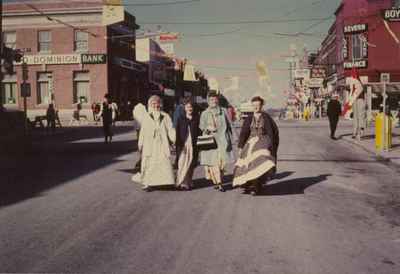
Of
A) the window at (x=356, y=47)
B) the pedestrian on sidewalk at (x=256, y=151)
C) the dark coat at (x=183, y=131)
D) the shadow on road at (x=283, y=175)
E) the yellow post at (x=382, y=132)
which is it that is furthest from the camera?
the window at (x=356, y=47)

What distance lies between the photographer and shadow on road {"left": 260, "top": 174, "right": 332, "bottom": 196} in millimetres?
10078

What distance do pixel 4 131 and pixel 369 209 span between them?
16.2 m

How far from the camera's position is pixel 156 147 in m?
10.5

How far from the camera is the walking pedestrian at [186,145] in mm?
10445

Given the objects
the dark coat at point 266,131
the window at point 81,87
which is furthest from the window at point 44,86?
the dark coat at point 266,131

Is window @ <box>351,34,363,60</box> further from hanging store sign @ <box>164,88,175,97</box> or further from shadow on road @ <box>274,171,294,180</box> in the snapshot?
shadow on road @ <box>274,171,294,180</box>

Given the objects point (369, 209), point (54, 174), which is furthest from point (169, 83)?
point (369, 209)

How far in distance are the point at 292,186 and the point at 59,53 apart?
38991 millimetres

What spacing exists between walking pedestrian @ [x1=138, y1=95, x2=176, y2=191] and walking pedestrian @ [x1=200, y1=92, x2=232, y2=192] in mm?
678

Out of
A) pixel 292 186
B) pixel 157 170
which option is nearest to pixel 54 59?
pixel 157 170

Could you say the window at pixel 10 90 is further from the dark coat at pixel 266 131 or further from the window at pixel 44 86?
the dark coat at pixel 266 131

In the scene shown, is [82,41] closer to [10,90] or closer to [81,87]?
[81,87]

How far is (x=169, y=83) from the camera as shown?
7412 cm

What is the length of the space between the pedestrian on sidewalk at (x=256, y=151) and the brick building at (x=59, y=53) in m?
37.3
